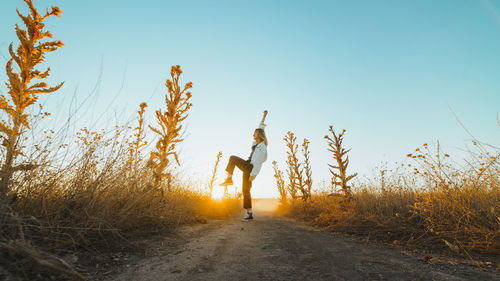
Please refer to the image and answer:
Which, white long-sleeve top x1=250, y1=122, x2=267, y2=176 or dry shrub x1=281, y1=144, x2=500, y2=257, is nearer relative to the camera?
dry shrub x1=281, y1=144, x2=500, y2=257

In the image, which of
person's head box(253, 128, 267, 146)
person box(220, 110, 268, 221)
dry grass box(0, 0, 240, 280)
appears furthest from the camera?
person's head box(253, 128, 267, 146)

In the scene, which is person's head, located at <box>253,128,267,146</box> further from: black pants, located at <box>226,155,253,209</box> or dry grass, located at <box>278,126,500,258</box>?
dry grass, located at <box>278,126,500,258</box>

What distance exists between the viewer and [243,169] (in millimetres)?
6664

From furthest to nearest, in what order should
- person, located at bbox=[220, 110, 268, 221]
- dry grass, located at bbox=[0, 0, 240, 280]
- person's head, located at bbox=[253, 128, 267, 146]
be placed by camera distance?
person's head, located at bbox=[253, 128, 267, 146]
person, located at bbox=[220, 110, 268, 221]
dry grass, located at bbox=[0, 0, 240, 280]

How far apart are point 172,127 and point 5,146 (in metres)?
2.52

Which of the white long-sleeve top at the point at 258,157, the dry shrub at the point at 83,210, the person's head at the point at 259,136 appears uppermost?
the person's head at the point at 259,136

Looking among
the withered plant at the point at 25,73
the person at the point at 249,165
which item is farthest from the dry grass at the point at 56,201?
the person at the point at 249,165

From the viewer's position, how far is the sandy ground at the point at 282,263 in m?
1.98

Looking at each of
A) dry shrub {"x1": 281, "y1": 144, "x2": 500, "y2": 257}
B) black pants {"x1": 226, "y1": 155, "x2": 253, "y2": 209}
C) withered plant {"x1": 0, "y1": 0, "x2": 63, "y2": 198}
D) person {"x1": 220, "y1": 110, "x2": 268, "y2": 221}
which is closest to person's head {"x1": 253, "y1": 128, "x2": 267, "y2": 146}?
person {"x1": 220, "y1": 110, "x2": 268, "y2": 221}

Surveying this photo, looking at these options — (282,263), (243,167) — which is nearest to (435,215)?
(282,263)

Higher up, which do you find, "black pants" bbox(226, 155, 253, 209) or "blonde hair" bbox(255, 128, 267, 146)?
"blonde hair" bbox(255, 128, 267, 146)

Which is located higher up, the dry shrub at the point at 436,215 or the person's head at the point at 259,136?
→ the person's head at the point at 259,136

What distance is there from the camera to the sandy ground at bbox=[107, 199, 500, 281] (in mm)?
1978

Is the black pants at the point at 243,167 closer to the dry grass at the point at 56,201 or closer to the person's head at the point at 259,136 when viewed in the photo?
the person's head at the point at 259,136
